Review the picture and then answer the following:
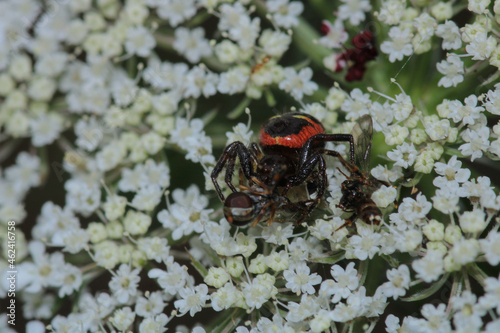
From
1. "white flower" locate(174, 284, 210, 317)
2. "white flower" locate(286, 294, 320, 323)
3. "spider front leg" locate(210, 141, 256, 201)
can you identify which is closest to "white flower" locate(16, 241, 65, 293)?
"white flower" locate(174, 284, 210, 317)

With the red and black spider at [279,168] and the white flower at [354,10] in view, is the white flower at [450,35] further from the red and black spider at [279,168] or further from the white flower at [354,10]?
the red and black spider at [279,168]

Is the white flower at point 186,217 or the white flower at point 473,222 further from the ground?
the white flower at point 473,222

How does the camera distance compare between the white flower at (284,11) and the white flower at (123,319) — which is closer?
the white flower at (123,319)

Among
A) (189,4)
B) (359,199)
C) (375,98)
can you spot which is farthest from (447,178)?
(189,4)

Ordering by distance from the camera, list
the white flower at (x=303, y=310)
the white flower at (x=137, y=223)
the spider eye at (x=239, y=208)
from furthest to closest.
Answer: the white flower at (x=137, y=223) < the white flower at (x=303, y=310) < the spider eye at (x=239, y=208)

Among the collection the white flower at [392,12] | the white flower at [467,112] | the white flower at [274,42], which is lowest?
the white flower at [274,42]

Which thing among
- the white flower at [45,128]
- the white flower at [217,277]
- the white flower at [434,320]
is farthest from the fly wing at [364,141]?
the white flower at [45,128]

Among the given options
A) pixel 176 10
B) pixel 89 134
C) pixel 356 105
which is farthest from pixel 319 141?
pixel 89 134

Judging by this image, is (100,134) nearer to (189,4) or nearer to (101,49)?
(101,49)
